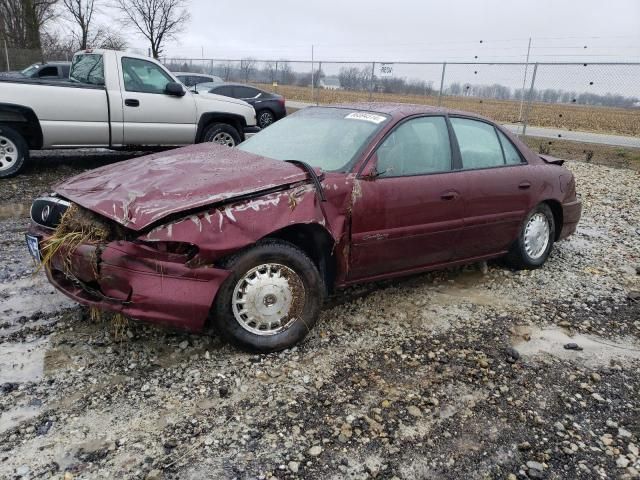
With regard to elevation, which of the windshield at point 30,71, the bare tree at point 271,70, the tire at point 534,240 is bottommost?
the tire at point 534,240

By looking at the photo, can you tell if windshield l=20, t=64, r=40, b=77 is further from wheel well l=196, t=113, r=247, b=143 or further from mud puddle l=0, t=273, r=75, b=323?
mud puddle l=0, t=273, r=75, b=323

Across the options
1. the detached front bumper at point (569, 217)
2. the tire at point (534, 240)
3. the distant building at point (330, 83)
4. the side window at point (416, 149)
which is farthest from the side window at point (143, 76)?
the distant building at point (330, 83)

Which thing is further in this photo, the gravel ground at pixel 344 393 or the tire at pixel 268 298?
the tire at pixel 268 298

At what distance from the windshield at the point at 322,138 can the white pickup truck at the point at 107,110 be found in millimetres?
4100

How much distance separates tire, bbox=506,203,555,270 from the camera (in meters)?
4.80

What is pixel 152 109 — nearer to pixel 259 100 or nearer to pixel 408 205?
pixel 408 205

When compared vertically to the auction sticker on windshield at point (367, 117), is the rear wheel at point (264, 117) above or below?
below

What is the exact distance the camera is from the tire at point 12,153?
694 centimetres

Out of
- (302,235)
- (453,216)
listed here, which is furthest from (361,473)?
(453,216)

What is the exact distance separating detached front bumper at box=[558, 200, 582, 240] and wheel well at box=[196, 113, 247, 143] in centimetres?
569

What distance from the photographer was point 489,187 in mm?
4297

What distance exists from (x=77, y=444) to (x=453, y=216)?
2.97m

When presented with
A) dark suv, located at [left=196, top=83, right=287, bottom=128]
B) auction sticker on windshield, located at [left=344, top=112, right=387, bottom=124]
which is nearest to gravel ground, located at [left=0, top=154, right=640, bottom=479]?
auction sticker on windshield, located at [left=344, top=112, right=387, bottom=124]

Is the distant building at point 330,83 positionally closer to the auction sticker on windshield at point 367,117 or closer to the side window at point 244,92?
the side window at point 244,92
